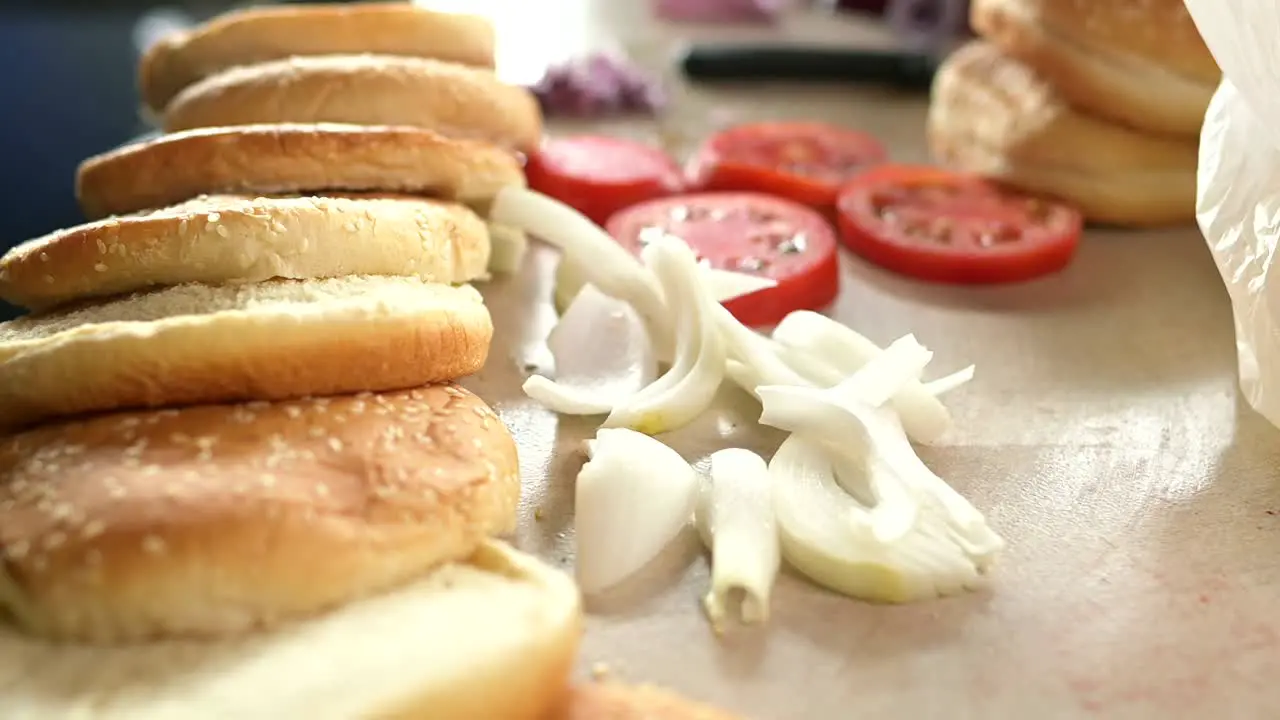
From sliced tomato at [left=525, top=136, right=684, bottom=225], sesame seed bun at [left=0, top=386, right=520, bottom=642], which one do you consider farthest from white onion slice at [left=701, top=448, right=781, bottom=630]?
sliced tomato at [left=525, top=136, right=684, bottom=225]

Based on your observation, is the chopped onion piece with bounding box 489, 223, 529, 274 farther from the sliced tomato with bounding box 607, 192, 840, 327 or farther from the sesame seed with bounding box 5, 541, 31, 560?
the sesame seed with bounding box 5, 541, 31, 560

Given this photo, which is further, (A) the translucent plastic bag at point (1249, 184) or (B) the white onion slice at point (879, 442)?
(A) the translucent plastic bag at point (1249, 184)

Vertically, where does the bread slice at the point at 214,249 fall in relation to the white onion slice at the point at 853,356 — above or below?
above

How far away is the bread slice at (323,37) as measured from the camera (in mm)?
2037

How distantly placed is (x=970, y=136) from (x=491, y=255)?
1.07 m

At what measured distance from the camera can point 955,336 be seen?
6.24 ft

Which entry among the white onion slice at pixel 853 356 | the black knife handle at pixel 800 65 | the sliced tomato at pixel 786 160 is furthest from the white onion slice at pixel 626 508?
the black knife handle at pixel 800 65

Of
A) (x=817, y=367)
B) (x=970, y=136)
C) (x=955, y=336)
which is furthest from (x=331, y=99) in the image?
(x=970, y=136)

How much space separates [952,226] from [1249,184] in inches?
23.5

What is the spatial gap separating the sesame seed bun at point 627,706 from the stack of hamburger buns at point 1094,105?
1539 mm

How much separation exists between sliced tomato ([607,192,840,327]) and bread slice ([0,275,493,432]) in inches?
25.0

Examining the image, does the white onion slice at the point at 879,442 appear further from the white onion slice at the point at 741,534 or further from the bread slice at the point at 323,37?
the bread slice at the point at 323,37

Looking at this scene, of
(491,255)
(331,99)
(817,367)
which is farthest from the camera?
(491,255)

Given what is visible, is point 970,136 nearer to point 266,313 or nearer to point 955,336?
point 955,336
